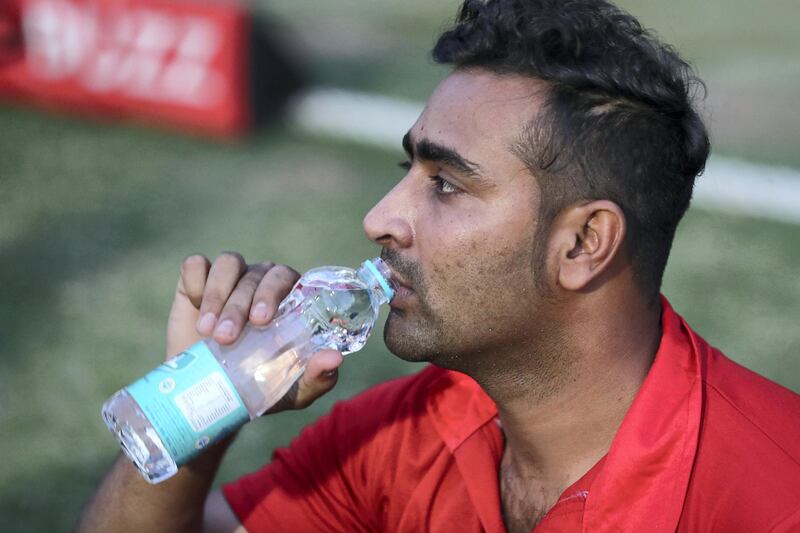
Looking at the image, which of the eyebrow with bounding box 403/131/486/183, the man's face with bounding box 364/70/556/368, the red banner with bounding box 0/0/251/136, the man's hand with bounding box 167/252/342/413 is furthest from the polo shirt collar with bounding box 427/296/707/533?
the red banner with bounding box 0/0/251/136

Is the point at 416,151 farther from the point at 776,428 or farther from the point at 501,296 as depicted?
the point at 776,428

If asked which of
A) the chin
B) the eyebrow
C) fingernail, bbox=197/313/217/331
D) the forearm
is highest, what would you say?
the eyebrow

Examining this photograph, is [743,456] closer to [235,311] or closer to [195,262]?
[235,311]

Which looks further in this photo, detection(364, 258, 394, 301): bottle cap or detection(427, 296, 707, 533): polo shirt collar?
detection(364, 258, 394, 301): bottle cap

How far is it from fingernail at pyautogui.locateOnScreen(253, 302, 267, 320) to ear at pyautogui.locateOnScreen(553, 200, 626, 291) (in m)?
0.83

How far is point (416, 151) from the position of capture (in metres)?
3.27

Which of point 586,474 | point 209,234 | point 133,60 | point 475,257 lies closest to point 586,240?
point 475,257

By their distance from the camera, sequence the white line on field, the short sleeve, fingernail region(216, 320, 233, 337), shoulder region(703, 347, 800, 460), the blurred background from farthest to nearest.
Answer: the white line on field → the blurred background → the short sleeve → fingernail region(216, 320, 233, 337) → shoulder region(703, 347, 800, 460)

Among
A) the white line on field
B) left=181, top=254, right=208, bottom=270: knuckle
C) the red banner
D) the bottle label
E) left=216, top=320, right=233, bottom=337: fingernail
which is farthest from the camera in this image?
the red banner

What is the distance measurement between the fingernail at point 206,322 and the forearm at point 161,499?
0.50 metres

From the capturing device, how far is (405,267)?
3.21 m

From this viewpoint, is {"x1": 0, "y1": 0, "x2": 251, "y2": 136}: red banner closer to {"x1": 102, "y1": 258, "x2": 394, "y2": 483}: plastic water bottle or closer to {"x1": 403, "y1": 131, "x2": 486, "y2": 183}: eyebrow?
{"x1": 102, "y1": 258, "x2": 394, "y2": 483}: plastic water bottle

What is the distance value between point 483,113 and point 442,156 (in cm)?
17

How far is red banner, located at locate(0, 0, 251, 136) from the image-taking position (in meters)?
10.4
